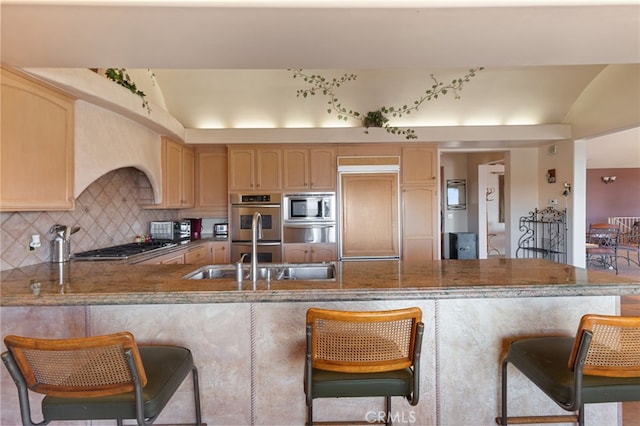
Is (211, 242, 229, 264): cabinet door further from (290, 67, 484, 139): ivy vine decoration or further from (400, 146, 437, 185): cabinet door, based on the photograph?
(400, 146, 437, 185): cabinet door

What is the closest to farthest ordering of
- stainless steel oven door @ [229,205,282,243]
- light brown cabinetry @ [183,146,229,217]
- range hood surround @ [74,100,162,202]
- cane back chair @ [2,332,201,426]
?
cane back chair @ [2,332,201,426] → range hood surround @ [74,100,162,202] → stainless steel oven door @ [229,205,282,243] → light brown cabinetry @ [183,146,229,217]

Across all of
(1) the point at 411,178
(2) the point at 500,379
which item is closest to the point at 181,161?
(1) the point at 411,178

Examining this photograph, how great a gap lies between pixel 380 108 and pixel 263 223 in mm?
2122

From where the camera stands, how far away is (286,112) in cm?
408

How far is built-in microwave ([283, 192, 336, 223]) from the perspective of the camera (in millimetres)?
4137

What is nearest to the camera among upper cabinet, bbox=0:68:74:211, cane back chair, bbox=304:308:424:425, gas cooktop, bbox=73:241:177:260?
cane back chair, bbox=304:308:424:425

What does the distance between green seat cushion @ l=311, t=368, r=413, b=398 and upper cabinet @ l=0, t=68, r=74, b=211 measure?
77.2 inches

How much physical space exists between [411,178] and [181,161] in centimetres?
298

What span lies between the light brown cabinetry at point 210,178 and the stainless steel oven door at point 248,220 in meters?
0.33

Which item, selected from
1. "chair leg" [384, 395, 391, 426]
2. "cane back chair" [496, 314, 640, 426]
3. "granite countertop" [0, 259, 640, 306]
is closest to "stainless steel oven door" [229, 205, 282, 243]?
"granite countertop" [0, 259, 640, 306]

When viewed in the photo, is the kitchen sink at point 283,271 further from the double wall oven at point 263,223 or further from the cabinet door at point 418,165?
the cabinet door at point 418,165

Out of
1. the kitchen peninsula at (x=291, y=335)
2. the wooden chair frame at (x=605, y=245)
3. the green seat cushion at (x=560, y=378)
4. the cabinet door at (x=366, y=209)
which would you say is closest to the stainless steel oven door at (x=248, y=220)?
the cabinet door at (x=366, y=209)

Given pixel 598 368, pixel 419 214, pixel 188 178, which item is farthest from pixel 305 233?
pixel 598 368

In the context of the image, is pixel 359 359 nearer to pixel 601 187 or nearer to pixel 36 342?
pixel 36 342
